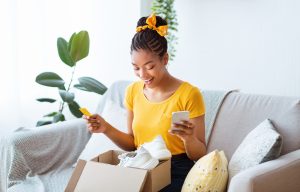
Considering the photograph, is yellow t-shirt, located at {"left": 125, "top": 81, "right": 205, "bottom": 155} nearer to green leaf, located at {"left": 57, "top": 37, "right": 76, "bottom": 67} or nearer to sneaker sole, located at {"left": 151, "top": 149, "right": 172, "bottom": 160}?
sneaker sole, located at {"left": 151, "top": 149, "right": 172, "bottom": 160}

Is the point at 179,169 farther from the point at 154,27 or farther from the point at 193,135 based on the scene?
the point at 154,27

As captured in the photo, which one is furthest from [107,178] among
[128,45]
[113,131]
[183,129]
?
[128,45]

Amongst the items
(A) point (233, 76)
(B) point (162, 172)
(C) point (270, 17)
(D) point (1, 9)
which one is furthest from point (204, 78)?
(D) point (1, 9)

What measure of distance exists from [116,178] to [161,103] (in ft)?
1.44

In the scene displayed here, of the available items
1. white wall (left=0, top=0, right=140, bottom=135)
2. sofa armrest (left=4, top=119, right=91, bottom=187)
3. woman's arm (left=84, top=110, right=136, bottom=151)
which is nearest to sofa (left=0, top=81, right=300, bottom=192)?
sofa armrest (left=4, top=119, right=91, bottom=187)

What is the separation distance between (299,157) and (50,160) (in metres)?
→ 1.18

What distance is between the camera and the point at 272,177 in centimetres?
145

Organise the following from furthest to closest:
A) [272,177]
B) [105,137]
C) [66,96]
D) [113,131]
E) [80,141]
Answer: [66,96] → [80,141] → [105,137] → [113,131] → [272,177]

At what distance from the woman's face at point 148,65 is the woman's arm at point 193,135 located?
0.78 feet

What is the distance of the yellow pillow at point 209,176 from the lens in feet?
4.89

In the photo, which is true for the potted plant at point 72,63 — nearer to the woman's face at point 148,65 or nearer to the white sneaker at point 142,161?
the woman's face at point 148,65

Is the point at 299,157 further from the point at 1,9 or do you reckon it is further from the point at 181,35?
the point at 1,9

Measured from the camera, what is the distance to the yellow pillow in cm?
149

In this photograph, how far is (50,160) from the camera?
7.11 ft
